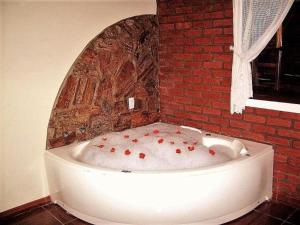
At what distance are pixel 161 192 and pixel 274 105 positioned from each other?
3.98 ft

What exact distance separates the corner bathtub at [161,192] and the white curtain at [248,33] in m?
0.56

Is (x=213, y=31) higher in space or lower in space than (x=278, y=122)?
higher

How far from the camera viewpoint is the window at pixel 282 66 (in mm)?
2486

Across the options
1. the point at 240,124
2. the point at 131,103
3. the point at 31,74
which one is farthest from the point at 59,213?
the point at 240,124

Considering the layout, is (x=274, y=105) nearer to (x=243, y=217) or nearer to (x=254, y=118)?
(x=254, y=118)

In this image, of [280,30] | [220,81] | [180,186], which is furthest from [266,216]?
[280,30]

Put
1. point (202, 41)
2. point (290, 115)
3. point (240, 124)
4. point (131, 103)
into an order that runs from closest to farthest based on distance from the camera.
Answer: point (290, 115), point (240, 124), point (202, 41), point (131, 103)

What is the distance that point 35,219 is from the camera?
2398mm

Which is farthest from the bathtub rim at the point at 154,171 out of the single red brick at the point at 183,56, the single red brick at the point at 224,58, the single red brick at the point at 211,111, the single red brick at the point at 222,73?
the single red brick at the point at 183,56

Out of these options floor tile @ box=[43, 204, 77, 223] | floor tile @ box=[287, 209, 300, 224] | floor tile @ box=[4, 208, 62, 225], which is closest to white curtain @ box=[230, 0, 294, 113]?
floor tile @ box=[287, 209, 300, 224]

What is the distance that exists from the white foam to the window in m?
0.69

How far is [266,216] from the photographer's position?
238 centimetres

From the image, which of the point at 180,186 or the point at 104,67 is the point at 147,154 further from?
the point at 104,67

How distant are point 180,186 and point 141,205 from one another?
1.00 feet
